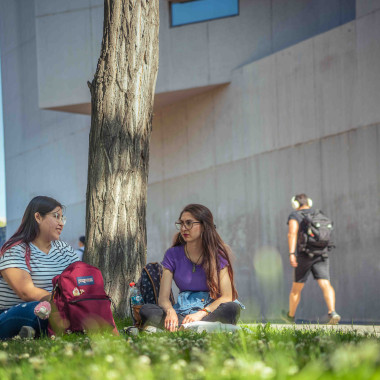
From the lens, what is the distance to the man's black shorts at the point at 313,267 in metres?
10.6

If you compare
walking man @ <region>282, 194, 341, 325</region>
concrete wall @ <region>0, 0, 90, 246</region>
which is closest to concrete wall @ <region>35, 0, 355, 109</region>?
concrete wall @ <region>0, 0, 90, 246</region>

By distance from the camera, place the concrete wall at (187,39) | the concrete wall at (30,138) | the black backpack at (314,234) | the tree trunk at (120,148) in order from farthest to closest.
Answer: the concrete wall at (30,138), the concrete wall at (187,39), the black backpack at (314,234), the tree trunk at (120,148)

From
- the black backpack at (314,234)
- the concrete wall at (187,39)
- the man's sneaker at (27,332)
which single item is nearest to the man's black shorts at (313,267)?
the black backpack at (314,234)

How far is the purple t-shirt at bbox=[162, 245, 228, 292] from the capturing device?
6.63 m

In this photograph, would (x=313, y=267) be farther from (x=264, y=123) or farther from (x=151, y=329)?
(x=151, y=329)

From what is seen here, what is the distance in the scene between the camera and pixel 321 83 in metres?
13.0

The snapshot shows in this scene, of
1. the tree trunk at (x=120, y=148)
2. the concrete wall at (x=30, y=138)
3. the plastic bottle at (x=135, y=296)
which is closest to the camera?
the plastic bottle at (x=135, y=296)

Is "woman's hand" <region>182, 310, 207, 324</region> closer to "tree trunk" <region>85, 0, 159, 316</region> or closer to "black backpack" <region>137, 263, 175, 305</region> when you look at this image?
"black backpack" <region>137, 263, 175, 305</region>

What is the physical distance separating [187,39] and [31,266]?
10.3 m

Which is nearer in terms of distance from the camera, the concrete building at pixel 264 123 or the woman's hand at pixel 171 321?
the woman's hand at pixel 171 321

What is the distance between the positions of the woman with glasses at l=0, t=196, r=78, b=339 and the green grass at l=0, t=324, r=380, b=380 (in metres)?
1.26

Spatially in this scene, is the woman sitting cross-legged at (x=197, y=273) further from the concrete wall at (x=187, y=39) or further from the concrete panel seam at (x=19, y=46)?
the concrete panel seam at (x=19, y=46)

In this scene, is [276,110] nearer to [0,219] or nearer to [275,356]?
[275,356]

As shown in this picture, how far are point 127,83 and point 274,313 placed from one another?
7.45 meters
